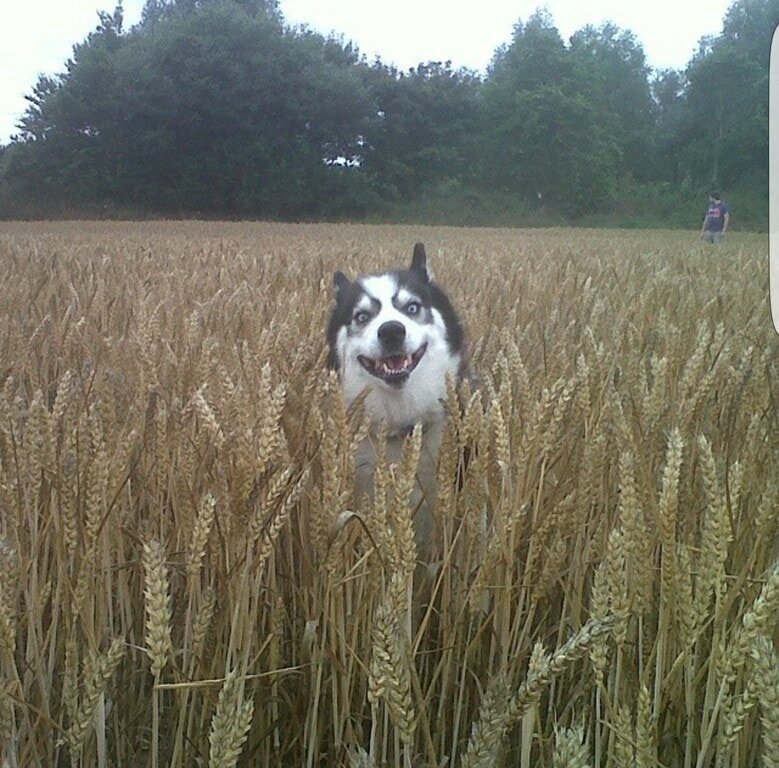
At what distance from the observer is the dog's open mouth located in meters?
1.63

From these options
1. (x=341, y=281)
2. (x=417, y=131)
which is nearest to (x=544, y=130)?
(x=417, y=131)

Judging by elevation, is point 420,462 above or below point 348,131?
below

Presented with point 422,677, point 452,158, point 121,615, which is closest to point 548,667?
point 422,677

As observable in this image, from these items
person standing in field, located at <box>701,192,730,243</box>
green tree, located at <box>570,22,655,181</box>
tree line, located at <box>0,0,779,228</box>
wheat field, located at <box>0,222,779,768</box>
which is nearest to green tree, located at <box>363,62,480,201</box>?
tree line, located at <box>0,0,779,228</box>

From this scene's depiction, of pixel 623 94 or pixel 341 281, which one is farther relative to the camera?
pixel 623 94

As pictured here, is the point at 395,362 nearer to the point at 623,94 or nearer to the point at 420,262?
the point at 420,262

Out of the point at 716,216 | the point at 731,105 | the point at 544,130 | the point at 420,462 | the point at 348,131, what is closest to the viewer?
the point at 420,462

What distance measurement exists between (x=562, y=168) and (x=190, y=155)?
1059 millimetres

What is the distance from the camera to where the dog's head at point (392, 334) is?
165 cm

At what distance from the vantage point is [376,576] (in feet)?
2.49

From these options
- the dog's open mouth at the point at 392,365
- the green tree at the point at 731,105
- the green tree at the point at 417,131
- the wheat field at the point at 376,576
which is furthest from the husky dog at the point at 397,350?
the green tree at the point at 731,105

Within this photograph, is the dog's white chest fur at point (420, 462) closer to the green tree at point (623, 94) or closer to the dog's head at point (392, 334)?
the dog's head at point (392, 334)

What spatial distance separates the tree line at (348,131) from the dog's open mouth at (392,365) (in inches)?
31.2

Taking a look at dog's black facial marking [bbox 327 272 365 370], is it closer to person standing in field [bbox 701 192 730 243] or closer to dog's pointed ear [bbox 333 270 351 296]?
dog's pointed ear [bbox 333 270 351 296]
